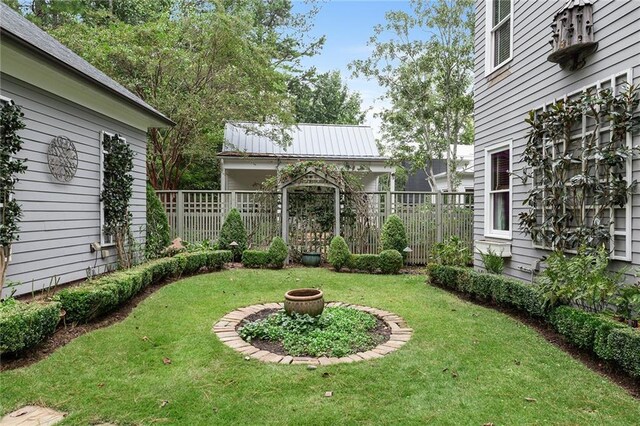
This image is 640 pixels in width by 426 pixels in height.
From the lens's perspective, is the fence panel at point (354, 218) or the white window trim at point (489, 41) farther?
the fence panel at point (354, 218)

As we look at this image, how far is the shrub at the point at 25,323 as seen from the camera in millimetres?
3139

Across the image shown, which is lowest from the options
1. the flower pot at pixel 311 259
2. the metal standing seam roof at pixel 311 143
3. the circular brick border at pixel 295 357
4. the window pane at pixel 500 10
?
the circular brick border at pixel 295 357

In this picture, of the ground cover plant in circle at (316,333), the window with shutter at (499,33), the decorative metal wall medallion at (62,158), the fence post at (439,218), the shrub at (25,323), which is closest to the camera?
the shrub at (25,323)

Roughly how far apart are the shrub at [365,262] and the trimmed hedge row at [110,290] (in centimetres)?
342

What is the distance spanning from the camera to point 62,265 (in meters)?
5.18

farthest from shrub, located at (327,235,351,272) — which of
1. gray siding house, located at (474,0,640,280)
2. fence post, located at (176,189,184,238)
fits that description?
fence post, located at (176,189,184,238)

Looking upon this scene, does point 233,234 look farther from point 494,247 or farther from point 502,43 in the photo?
point 502,43

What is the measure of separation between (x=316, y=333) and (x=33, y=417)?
2.34 m

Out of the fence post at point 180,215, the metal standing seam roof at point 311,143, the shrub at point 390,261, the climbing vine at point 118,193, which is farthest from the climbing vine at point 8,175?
the metal standing seam roof at point 311,143

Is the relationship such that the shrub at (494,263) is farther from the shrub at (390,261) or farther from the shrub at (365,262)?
the shrub at (365,262)

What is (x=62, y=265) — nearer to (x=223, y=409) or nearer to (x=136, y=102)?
(x=136, y=102)

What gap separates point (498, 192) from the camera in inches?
257

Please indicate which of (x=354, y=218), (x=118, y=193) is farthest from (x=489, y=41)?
(x=118, y=193)

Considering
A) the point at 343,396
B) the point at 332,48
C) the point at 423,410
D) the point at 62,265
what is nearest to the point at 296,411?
the point at 343,396
